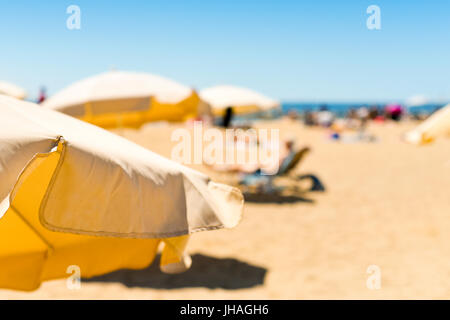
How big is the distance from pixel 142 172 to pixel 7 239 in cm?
105

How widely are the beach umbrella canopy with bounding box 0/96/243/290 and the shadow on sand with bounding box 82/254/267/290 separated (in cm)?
182

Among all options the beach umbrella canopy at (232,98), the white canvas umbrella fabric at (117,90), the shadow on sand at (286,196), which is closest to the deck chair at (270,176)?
the shadow on sand at (286,196)

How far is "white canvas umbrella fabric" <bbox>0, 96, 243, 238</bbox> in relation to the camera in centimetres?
162

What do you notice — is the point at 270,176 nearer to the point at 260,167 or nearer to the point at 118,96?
the point at 260,167

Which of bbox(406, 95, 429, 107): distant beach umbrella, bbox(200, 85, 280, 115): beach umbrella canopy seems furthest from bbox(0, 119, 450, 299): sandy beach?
bbox(406, 95, 429, 107): distant beach umbrella

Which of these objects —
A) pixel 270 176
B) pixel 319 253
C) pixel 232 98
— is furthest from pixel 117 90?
pixel 232 98

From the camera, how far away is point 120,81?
20.5 feet

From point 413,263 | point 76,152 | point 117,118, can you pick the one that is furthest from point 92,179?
point 117,118

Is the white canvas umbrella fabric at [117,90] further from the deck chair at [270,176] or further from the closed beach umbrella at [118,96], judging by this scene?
the deck chair at [270,176]

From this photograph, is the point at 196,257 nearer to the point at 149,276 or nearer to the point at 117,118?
the point at 149,276

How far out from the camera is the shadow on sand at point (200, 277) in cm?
411

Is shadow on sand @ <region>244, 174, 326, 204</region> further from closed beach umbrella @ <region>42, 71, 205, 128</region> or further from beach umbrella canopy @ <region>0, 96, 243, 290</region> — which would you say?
beach umbrella canopy @ <region>0, 96, 243, 290</region>

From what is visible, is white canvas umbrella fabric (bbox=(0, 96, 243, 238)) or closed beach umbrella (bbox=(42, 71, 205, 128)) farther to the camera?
closed beach umbrella (bbox=(42, 71, 205, 128))

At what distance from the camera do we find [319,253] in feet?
16.4
